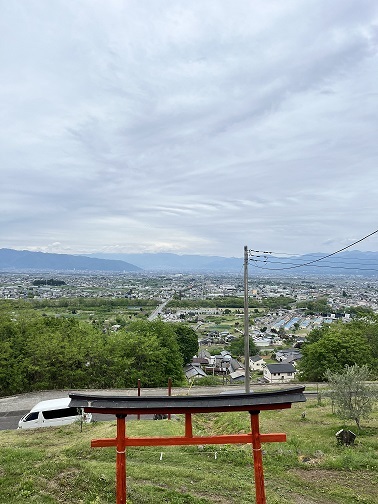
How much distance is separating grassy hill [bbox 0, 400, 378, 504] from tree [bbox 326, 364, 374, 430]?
671mm

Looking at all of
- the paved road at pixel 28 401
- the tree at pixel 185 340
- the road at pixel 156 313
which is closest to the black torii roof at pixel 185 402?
the paved road at pixel 28 401

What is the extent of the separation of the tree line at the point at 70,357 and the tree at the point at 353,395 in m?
14.4

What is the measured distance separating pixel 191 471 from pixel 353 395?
561 cm

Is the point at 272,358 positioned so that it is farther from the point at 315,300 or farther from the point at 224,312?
the point at 315,300

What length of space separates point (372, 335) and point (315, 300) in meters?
78.2

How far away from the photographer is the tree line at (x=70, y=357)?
786 inches

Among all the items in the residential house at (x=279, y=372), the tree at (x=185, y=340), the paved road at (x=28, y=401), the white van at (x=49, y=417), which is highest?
the white van at (x=49, y=417)

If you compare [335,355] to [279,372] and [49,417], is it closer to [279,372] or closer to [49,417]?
[279,372]

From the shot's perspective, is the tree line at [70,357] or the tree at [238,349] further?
the tree at [238,349]

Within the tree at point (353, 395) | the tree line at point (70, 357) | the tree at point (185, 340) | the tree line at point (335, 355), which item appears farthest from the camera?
the tree at point (185, 340)

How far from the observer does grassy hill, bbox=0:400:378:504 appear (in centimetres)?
626

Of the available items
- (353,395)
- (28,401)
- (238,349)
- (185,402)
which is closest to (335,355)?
(353,395)

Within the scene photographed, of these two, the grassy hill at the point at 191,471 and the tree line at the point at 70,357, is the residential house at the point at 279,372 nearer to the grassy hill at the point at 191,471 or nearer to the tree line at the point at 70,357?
the tree line at the point at 70,357

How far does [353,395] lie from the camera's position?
34.2 ft
